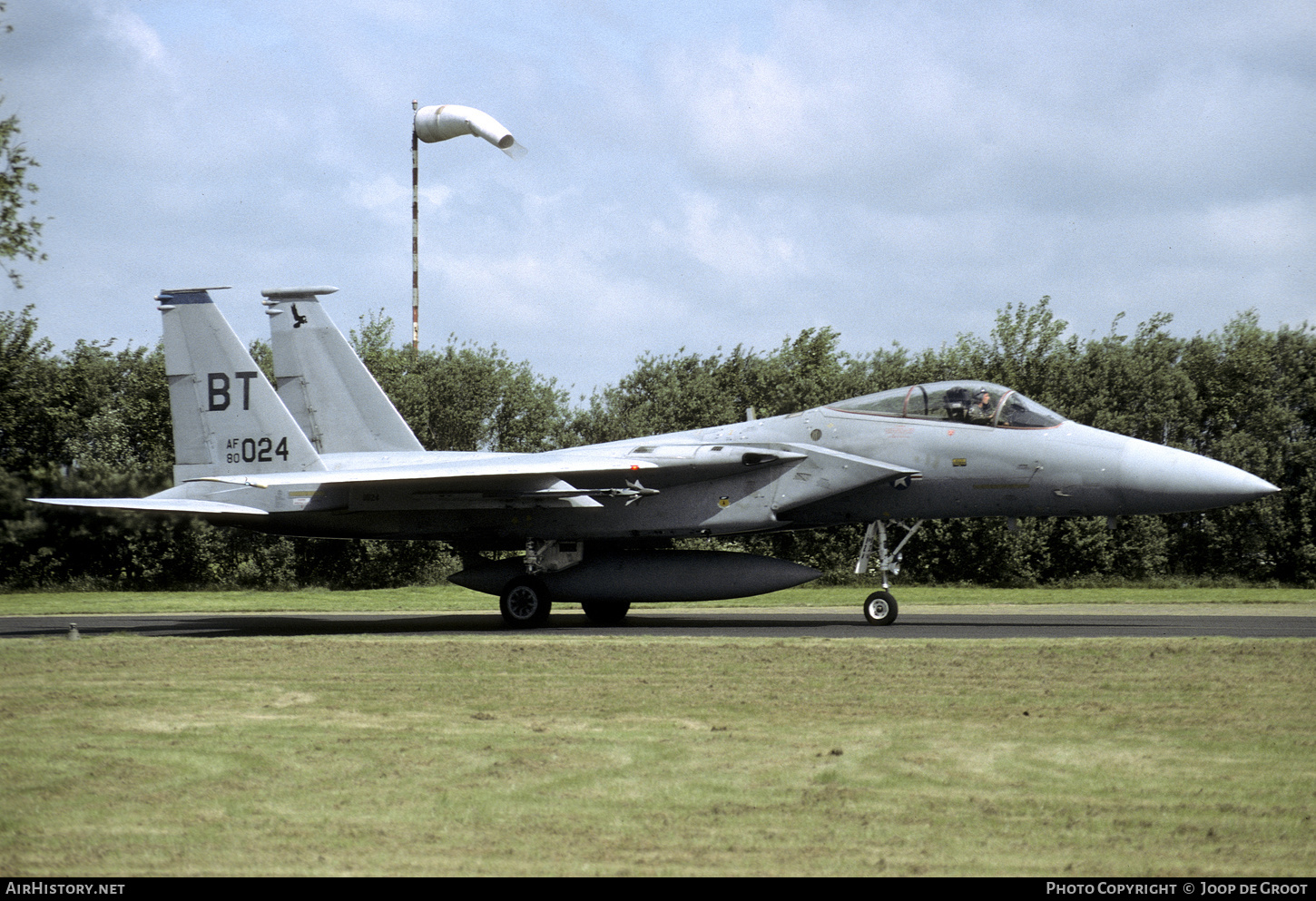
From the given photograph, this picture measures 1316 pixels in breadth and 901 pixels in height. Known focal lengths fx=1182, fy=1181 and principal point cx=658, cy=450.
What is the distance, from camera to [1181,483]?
1498 centimetres

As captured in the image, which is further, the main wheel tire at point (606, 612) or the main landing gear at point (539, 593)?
the main wheel tire at point (606, 612)

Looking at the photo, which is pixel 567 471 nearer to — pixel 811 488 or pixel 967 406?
pixel 811 488

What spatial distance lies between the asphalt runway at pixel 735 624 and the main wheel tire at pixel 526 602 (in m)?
0.31

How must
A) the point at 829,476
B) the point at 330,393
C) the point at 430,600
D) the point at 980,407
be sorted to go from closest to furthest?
the point at 980,407
the point at 829,476
the point at 330,393
the point at 430,600

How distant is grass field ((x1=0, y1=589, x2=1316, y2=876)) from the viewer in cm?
482

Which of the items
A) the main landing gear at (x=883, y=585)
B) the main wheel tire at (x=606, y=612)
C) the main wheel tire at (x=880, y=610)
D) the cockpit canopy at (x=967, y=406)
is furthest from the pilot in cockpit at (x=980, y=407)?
the main wheel tire at (x=606, y=612)

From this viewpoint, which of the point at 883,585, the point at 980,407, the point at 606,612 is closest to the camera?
the point at 980,407

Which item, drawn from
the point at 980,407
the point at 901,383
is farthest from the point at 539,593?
the point at 901,383

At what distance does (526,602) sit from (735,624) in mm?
3058

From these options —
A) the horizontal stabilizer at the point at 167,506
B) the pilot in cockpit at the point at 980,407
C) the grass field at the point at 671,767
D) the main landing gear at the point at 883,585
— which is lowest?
the grass field at the point at 671,767

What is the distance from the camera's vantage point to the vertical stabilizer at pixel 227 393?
17891 mm

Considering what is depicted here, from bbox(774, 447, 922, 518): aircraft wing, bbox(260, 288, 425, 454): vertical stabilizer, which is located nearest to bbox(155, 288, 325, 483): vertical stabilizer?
bbox(260, 288, 425, 454): vertical stabilizer

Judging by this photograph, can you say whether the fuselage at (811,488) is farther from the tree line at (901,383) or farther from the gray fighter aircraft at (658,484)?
the tree line at (901,383)

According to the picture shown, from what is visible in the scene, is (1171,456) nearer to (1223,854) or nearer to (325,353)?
(1223,854)
